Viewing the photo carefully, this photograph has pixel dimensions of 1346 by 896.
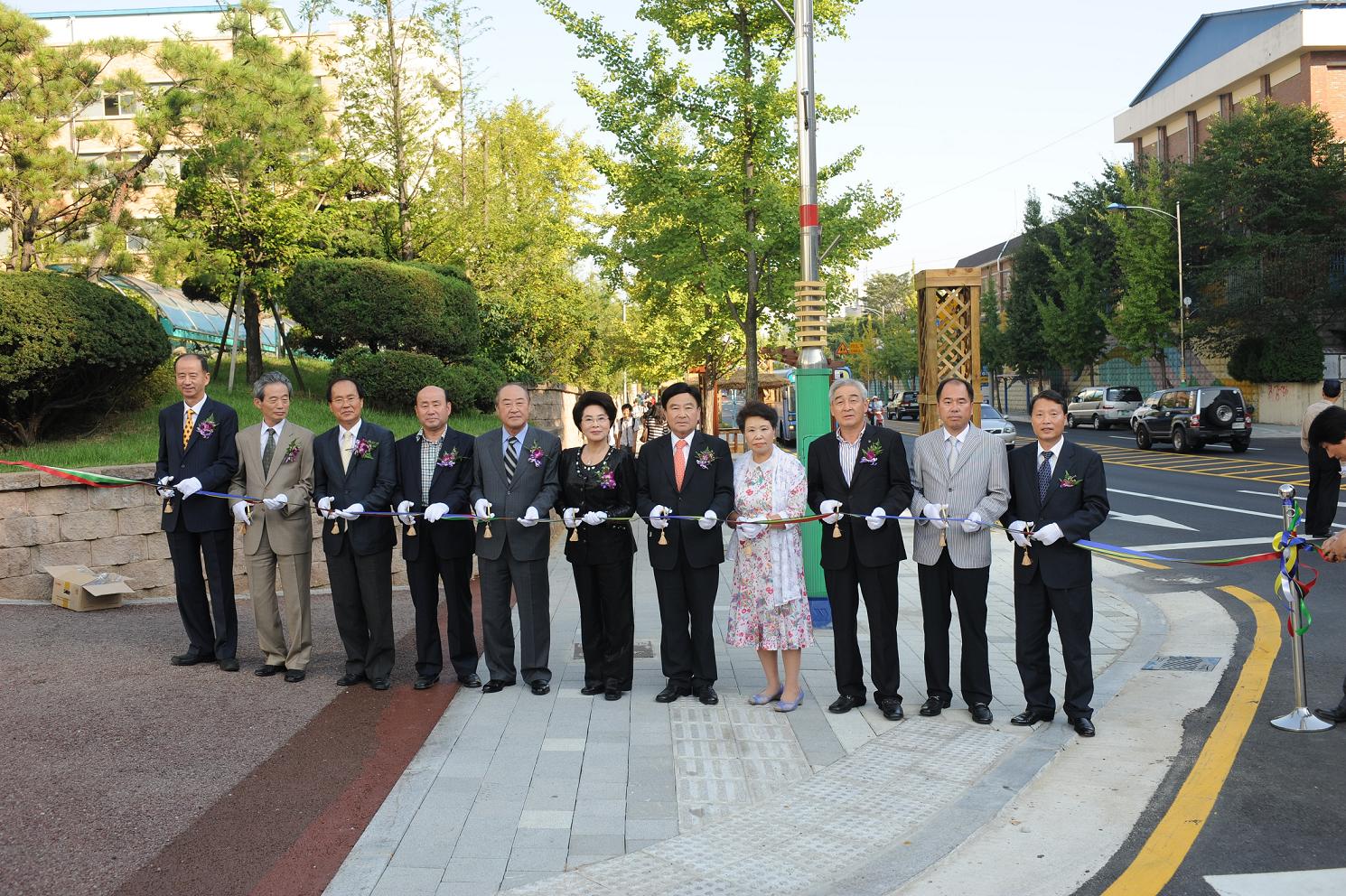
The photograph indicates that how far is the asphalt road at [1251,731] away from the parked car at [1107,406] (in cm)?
2695

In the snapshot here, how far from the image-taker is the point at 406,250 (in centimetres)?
1922

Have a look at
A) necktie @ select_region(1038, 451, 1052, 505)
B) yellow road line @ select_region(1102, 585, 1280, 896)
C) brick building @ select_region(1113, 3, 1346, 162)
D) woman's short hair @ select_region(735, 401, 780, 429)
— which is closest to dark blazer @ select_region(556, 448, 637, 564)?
woman's short hair @ select_region(735, 401, 780, 429)

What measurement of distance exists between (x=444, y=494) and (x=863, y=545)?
265 centimetres

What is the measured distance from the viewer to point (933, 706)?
6.16 m

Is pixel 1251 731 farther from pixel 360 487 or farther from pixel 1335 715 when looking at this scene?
pixel 360 487

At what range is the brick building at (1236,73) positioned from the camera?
43.1 m

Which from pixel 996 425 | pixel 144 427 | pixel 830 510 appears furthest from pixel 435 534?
pixel 996 425

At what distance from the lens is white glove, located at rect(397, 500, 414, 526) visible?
6.72 meters

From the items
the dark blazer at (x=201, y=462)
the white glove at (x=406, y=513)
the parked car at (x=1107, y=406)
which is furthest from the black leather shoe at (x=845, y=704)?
the parked car at (x=1107, y=406)

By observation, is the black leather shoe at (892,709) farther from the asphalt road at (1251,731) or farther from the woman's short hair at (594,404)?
the woman's short hair at (594,404)

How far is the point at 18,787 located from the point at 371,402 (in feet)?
36.6

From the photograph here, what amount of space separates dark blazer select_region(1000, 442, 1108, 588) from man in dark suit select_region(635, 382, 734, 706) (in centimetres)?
169

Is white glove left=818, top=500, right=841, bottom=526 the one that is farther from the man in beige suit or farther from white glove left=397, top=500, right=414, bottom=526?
the man in beige suit

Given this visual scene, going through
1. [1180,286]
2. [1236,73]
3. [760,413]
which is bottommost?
[760,413]
